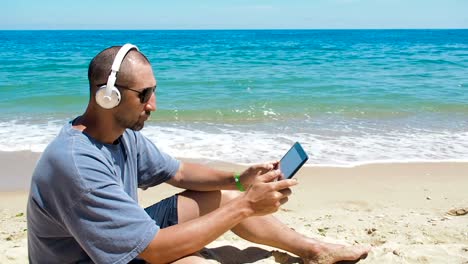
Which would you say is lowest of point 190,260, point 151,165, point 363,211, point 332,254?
point 363,211

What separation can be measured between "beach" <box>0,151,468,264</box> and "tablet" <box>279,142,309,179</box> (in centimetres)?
85

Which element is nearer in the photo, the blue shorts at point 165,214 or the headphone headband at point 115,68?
the headphone headband at point 115,68

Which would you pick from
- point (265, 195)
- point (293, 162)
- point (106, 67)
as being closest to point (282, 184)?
point (265, 195)

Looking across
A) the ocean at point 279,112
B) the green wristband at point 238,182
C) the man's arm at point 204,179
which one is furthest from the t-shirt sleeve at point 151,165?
the ocean at point 279,112

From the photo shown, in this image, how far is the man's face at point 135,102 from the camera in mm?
2318

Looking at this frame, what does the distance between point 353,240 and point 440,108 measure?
7793 millimetres

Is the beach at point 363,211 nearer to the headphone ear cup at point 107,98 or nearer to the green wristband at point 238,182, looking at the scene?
the green wristband at point 238,182

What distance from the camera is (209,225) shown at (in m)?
2.36

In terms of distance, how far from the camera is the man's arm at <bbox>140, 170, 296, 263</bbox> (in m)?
2.29

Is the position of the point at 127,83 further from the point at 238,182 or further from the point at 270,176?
the point at 238,182

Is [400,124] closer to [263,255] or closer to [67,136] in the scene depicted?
[263,255]

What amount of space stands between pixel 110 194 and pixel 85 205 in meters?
0.10

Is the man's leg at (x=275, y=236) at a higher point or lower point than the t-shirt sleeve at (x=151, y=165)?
lower

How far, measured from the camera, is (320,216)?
454cm
